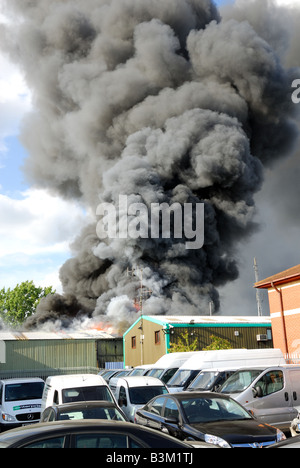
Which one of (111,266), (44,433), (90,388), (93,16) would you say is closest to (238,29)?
(93,16)

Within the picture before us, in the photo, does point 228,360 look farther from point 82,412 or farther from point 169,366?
point 82,412

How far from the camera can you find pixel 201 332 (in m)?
22.2

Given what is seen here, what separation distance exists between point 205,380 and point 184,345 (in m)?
10.4

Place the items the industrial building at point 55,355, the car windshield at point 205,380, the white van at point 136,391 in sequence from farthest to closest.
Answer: the industrial building at point 55,355, the car windshield at point 205,380, the white van at point 136,391

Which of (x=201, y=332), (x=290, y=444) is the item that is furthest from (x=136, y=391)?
(x=201, y=332)

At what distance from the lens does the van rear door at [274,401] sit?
883cm

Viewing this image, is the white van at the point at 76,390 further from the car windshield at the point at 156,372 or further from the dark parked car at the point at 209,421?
the car windshield at the point at 156,372

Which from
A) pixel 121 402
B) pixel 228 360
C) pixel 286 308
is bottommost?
pixel 121 402

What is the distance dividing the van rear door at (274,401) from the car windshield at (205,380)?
202cm

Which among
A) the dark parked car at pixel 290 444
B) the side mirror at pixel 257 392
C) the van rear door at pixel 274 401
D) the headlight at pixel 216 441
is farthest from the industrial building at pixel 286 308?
the dark parked car at pixel 290 444

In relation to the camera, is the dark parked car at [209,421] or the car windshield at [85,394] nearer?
the dark parked car at [209,421]

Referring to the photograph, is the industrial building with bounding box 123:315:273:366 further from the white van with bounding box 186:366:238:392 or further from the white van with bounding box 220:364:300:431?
the white van with bounding box 220:364:300:431

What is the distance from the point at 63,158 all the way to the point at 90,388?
4688cm

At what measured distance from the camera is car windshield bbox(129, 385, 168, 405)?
34.4ft
